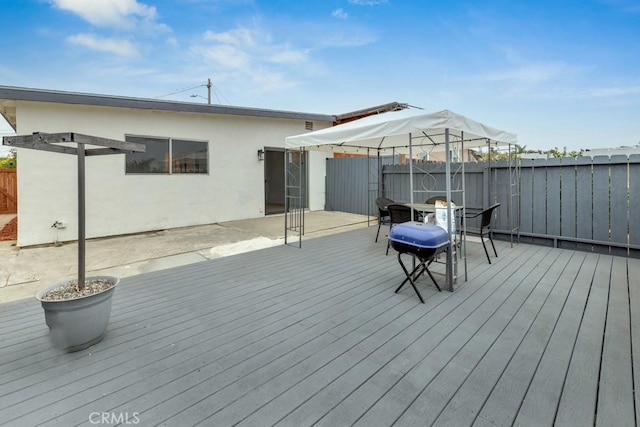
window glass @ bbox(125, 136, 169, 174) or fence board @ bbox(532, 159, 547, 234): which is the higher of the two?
window glass @ bbox(125, 136, 169, 174)

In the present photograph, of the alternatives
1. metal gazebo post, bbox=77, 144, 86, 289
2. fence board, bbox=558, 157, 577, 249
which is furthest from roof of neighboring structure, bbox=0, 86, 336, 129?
fence board, bbox=558, 157, 577, 249

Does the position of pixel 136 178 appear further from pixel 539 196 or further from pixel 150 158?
pixel 539 196

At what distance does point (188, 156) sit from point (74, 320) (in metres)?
5.87

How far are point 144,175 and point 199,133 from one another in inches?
63.6

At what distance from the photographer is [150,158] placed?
6.77m

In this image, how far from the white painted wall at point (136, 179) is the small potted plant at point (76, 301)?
4508 mm

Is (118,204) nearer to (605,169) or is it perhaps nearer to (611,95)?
(605,169)

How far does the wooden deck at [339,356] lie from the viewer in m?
1.53

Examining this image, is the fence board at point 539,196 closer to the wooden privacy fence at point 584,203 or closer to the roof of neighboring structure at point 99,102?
the wooden privacy fence at point 584,203

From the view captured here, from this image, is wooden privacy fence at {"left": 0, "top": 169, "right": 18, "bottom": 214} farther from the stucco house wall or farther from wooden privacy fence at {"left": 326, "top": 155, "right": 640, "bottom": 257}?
wooden privacy fence at {"left": 326, "top": 155, "right": 640, "bottom": 257}

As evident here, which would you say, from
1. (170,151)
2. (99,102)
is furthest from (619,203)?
(99,102)

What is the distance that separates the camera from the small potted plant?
2000mm

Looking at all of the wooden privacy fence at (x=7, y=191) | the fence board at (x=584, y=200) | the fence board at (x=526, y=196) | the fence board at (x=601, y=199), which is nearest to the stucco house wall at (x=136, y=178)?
the fence board at (x=526, y=196)

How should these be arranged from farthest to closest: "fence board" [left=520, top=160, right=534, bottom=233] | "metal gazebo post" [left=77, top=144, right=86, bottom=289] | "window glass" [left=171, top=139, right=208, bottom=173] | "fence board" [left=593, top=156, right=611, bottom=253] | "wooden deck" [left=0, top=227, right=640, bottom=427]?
"window glass" [left=171, top=139, right=208, bottom=173] < "fence board" [left=520, top=160, right=534, bottom=233] < "fence board" [left=593, top=156, right=611, bottom=253] < "metal gazebo post" [left=77, top=144, right=86, bottom=289] < "wooden deck" [left=0, top=227, right=640, bottom=427]
